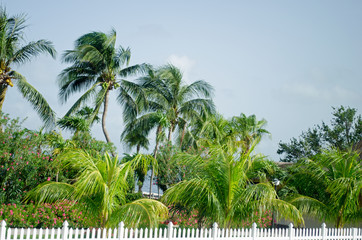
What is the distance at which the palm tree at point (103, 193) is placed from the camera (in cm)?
886

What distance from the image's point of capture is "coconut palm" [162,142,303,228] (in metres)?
10.1

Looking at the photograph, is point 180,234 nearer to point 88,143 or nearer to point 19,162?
point 19,162

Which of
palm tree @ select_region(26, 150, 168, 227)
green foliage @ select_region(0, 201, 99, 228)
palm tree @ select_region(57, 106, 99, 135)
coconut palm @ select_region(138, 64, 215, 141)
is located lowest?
green foliage @ select_region(0, 201, 99, 228)

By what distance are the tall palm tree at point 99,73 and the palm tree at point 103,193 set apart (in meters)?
16.7

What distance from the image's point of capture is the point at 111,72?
26562 millimetres

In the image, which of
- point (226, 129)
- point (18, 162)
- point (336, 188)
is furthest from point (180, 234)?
point (226, 129)

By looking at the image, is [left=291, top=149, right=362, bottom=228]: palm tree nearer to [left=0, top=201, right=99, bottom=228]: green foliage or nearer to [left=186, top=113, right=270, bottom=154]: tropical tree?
[left=0, top=201, right=99, bottom=228]: green foliage

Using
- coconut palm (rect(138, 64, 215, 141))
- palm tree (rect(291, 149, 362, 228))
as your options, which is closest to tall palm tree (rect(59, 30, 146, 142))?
coconut palm (rect(138, 64, 215, 141))

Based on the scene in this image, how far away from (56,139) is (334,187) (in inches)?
500

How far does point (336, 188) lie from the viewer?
40.2ft

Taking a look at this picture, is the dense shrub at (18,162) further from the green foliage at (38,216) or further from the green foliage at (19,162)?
the green foliage at (38,216)

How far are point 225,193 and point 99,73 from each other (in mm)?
18130

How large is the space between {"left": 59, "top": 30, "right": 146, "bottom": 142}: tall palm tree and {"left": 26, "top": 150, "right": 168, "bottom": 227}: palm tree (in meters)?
16.7

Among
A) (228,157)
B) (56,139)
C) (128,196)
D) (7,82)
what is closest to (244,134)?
(128,196)
